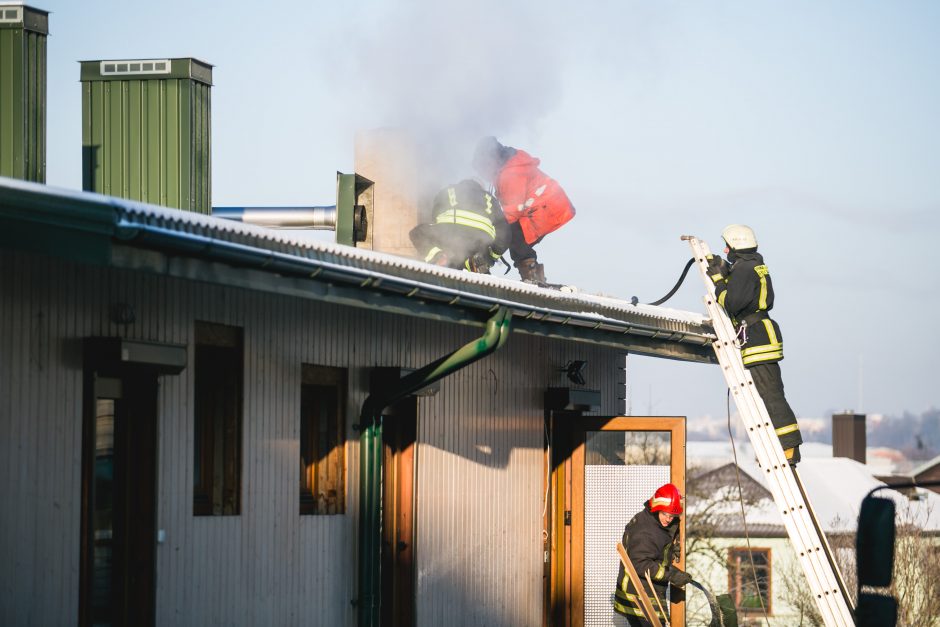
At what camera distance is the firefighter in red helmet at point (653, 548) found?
39.5 ft

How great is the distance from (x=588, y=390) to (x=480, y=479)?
6.76 ft

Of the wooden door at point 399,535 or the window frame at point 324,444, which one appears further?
the wooden door at point 399,535

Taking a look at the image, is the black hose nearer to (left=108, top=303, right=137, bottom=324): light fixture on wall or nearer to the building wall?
the building wall

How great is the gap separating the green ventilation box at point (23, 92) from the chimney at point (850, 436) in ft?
180

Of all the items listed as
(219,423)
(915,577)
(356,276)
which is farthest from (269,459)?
(915,577)

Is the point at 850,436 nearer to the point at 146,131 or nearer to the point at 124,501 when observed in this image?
the point at 146,131

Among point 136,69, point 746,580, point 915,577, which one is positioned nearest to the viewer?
point 136,69

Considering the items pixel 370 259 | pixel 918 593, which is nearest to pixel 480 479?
pixel 370 259

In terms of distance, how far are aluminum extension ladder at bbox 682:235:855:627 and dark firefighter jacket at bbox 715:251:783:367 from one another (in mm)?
164

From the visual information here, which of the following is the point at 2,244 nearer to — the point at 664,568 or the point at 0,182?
the point at 0,182

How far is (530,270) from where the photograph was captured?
46.1 feet

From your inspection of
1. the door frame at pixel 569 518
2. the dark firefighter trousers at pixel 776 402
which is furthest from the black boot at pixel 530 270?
the dark firefighter trousers at pixel 776 402

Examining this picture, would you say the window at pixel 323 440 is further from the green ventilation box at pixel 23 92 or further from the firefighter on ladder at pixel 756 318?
the firefighter on ladder at pixel 756 318

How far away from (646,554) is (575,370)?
2.22 m
